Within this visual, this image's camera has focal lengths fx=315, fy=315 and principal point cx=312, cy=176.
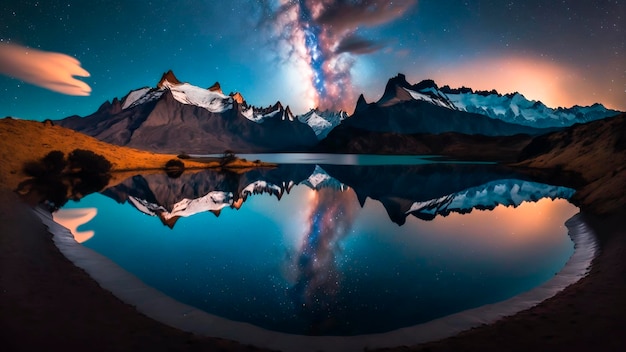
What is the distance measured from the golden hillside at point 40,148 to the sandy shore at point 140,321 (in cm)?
3987

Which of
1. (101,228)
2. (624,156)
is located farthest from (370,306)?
(624,156)

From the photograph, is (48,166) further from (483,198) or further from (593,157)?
(593,157)

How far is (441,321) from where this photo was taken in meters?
11.9

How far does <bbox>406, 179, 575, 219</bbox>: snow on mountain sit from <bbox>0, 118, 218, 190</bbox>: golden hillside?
2127 inches

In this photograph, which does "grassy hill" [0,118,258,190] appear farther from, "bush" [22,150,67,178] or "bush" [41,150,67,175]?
"bush" [41,150,67,175]

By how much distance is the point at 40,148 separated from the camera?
2638 inches

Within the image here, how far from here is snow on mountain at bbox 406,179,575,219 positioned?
120 feet

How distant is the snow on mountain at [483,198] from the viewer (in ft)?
120

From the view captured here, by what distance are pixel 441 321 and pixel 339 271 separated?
6.51 m

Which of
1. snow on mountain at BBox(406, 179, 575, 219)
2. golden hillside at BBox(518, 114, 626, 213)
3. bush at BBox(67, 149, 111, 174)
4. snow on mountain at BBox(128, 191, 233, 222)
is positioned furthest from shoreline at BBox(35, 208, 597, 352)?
bush at BBox(67, 149, 111, 174)

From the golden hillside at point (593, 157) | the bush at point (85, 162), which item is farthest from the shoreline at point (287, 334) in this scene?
the bush at point (85, 162)

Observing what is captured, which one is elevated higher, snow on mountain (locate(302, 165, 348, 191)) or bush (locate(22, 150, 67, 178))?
snow on mountain (locate(302, 165, 348, 191))

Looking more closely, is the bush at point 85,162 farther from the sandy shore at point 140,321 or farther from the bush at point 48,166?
the sandy shore at point 140,321

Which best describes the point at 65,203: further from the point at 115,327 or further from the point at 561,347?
the point at 561,347
